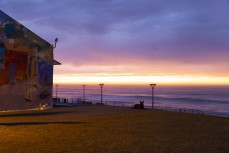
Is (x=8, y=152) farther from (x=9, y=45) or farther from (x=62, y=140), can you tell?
(x=9, y=45)

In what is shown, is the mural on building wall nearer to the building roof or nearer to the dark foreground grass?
the building roof

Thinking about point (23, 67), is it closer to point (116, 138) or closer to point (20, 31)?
point (20, 31)

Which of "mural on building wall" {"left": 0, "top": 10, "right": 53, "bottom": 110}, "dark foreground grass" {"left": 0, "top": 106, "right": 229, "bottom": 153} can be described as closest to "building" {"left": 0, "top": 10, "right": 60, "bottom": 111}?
"mural on building wall" {"left": 0, "top": 10, "right": 53, "bottom": 110}

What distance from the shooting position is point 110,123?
25.2 meters

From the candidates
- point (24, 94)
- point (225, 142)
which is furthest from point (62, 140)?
point (24, 94)

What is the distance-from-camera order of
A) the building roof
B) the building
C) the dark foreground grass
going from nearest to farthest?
the dark foreground grass, the building, the building roof

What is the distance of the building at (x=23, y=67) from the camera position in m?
34.2

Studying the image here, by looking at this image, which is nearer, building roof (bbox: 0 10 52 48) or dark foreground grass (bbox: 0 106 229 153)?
dark foreground grass (bbox: 0 106 229 153)

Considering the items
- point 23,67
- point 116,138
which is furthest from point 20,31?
point 116,138

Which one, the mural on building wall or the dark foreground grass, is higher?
the mural on building wall

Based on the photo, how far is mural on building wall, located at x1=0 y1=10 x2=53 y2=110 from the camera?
34.2m

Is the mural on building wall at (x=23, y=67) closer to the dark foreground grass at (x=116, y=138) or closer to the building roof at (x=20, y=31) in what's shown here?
the building roof at (x=20, y=31)

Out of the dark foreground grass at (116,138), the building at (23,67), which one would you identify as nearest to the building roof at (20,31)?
the building at (23,67)

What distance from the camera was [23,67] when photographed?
35969mm
